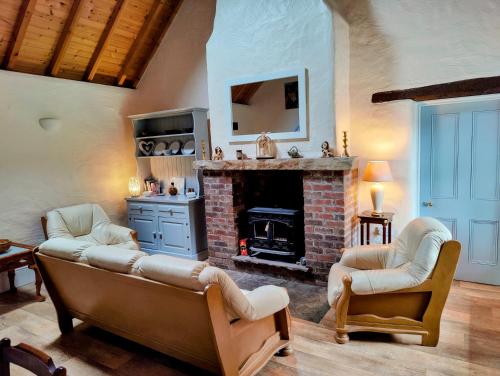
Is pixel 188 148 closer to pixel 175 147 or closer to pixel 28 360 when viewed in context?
pixel 175 147

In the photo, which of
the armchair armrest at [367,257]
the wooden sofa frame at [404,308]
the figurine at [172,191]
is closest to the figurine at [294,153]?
the armchair armrest at [367,257]

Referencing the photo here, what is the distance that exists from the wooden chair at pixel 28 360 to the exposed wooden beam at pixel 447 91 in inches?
160

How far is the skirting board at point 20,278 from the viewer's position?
4.48 m

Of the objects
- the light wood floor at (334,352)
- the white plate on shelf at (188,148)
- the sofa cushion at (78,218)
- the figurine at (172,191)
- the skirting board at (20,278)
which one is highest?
the white plate on shelf at (188,148)

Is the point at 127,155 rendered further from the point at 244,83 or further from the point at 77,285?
the point at 77,285

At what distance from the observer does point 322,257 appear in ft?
13.8

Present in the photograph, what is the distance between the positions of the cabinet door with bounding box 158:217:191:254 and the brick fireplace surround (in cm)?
60

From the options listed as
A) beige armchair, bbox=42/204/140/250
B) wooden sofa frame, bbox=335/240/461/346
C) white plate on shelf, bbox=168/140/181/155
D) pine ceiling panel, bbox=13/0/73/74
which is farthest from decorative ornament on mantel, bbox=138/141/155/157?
wooden sofa frame, bbox=335/240/461/346

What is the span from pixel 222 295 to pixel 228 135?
2.84 m

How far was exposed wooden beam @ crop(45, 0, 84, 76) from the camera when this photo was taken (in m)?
4.59

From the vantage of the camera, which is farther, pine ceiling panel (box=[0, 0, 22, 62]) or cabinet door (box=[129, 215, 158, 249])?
cabinet door (box=[129, 215, 158, 249])

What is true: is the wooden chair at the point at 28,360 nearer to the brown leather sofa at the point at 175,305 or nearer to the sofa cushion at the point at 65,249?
the brown leather sofa at the point at 175,305

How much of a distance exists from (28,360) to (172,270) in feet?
3.32

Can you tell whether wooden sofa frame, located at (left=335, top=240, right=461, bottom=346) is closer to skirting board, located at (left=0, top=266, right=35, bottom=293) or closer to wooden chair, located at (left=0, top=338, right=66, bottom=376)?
wooden chair, located at (left=0, top=338, right=66, bottom=376)
